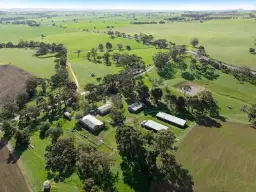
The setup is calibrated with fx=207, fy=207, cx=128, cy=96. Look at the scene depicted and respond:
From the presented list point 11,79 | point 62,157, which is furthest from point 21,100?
point 62,157

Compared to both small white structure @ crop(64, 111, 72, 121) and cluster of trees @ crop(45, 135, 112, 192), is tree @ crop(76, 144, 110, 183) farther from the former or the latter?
small white structure @ crop(64, 111, 72, 121)

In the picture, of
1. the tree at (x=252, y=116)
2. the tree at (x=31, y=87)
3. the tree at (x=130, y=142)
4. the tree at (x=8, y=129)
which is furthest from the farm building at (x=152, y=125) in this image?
the tree at (x=31, y=87)

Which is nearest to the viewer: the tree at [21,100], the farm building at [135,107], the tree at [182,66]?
the farm building at [135,107]

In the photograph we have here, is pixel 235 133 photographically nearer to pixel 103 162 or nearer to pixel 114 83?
pixel 103 162

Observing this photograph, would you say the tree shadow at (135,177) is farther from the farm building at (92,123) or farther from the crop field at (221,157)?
the farm building at (92,123)

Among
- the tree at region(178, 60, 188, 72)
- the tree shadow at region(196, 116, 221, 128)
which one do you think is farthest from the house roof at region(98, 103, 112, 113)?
the tree at region(178, 60, 188, 72)

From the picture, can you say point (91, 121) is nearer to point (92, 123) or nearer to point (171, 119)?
point (92, 123)
